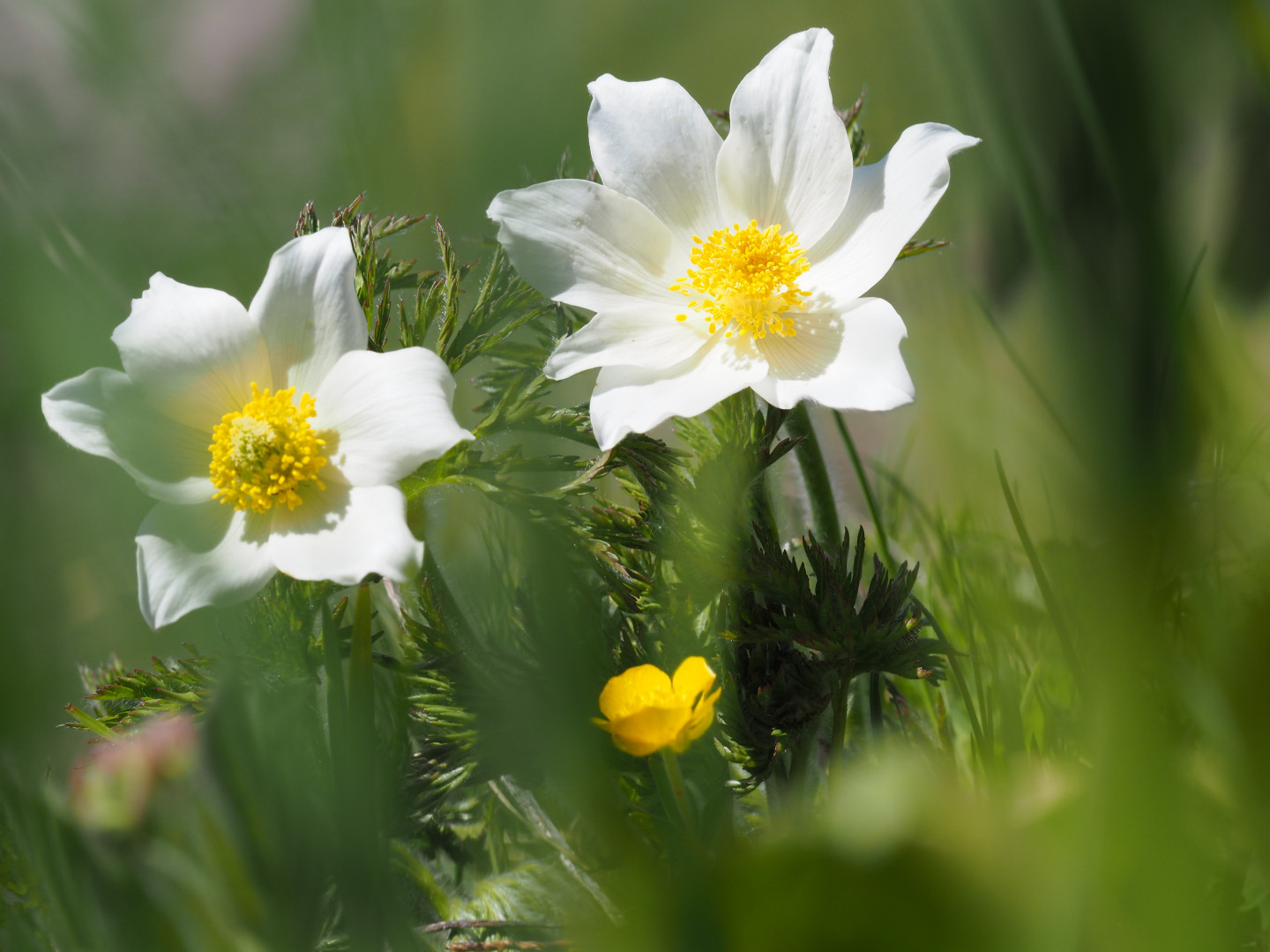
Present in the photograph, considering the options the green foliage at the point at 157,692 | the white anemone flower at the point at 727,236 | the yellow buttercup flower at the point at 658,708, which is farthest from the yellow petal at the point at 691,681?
the green foliage at the point at 157,692

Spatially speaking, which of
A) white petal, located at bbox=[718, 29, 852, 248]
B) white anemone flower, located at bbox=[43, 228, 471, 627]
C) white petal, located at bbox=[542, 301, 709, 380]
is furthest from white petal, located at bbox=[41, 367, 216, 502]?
white petal, located at bbox=[718, 29, 852, 248]

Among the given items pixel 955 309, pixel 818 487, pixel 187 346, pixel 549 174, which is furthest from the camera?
pixel 818 487

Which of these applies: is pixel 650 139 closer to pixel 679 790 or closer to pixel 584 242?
pixel 584 242

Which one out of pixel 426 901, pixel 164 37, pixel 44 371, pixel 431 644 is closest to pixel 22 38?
pixel 164 37

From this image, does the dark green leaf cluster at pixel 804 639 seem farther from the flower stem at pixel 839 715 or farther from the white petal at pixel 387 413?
the white petal at pixel 387 413

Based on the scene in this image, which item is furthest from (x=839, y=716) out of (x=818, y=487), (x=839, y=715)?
(x=818, y=487)

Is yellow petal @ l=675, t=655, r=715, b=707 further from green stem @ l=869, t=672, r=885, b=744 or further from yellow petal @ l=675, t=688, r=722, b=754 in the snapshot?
green stem @ l=869, t=672, r=885, b=744
